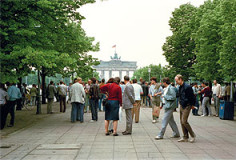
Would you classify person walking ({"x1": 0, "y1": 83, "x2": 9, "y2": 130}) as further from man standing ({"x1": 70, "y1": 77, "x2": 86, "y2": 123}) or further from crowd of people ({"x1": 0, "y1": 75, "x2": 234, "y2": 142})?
man standing ({"x1": 70, "y1": 77, "x2": 86, "y2": 123})

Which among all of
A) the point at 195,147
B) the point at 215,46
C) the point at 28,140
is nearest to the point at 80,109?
the point at 28,140

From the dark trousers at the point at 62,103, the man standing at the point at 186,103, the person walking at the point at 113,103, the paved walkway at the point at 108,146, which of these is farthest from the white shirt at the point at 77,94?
the man standing at the point at 186,103

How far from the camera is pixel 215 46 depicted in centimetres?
3092

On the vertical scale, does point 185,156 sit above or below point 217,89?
below

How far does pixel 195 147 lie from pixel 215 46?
79.0ft

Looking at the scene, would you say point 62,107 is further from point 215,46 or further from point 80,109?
point 215,46

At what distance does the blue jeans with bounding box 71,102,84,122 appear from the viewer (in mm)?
14836

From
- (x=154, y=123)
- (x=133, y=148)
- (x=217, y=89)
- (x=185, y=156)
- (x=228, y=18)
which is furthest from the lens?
(x=228, y=18)

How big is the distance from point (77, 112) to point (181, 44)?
95.9ft

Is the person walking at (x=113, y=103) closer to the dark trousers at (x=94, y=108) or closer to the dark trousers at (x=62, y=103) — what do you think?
the dark trousers at (x=94, y=108)

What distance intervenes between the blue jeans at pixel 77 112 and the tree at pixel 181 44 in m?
26.7

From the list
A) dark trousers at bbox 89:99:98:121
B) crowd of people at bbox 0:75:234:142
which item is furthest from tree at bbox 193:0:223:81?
dark trousers at bbox 89:99:98:121

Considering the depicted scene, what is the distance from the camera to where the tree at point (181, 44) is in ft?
136

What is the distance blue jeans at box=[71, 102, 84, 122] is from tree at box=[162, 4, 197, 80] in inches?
1052
